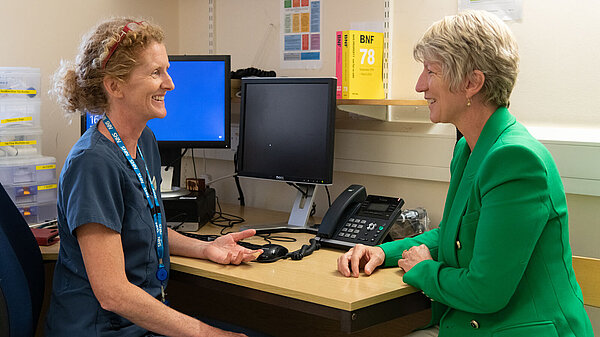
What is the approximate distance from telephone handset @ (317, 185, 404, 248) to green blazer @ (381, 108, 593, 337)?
0.44m

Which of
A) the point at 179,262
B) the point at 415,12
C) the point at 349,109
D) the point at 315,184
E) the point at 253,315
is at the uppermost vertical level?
the point at 415,12

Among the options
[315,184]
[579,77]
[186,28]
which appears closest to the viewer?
[579,77]

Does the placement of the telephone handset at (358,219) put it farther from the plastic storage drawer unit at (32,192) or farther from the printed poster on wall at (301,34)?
the plastic storage drawer unit at (32,192)

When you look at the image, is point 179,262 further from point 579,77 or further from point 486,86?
point 579,77

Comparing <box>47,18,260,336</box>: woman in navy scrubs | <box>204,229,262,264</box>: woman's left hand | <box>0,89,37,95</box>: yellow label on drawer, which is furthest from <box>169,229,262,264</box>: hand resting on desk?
<box>0,89,37,95</box>: yellow label on drawer

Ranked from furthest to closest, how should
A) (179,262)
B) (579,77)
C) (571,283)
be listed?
(579,77) < (179,262) < (571,283)

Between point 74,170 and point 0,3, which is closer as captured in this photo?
point 74,170

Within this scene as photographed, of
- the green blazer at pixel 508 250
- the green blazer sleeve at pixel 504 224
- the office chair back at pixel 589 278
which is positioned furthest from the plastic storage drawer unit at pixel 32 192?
the office chair back at pixel 589 278

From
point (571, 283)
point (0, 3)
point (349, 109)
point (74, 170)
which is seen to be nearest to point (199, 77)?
point (349, 109)

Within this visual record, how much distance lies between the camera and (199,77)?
2543 mm

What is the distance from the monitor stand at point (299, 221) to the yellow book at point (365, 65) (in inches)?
15.6

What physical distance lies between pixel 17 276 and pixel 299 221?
0.99m

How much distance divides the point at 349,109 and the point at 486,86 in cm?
87

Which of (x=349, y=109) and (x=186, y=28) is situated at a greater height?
(x=186, y=28)
